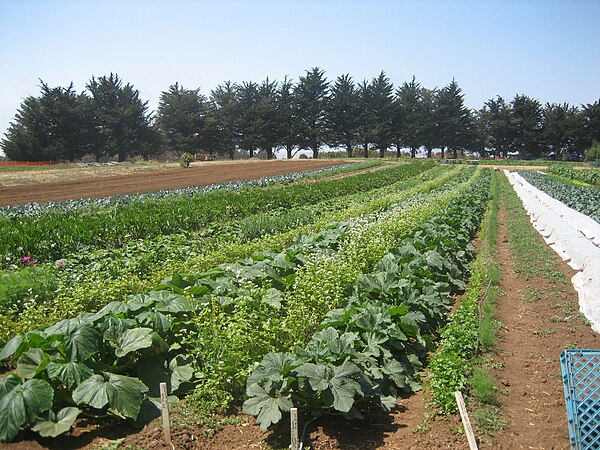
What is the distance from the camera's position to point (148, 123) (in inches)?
2562

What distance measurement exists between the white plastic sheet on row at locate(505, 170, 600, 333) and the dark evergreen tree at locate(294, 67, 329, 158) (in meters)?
52.6

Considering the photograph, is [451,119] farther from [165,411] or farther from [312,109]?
[165,411]

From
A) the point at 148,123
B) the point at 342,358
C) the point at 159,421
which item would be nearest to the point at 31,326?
the point at 159,421

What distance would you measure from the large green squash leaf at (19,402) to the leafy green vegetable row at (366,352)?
5.21 feet

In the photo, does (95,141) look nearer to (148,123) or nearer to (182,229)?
(148,123)

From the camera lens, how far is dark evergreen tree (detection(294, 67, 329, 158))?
69.8m

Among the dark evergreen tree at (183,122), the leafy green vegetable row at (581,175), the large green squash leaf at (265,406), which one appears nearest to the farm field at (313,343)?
the large green squash leaf at (265,406)

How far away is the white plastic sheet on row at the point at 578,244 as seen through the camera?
724 cm

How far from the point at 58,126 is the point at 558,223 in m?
56.7

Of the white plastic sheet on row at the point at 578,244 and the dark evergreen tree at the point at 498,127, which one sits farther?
the dark evergreen tree at the point at 498,127

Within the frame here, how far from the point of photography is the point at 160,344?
482 cm

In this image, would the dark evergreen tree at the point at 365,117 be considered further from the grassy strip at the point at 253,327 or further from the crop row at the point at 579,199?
the grassy strip at the point at 253,327

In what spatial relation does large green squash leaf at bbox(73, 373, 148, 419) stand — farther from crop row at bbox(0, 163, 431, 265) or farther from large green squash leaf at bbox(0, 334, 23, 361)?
crop row at bbox(0, 163, 431, 265)

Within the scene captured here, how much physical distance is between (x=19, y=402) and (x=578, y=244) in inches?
418
